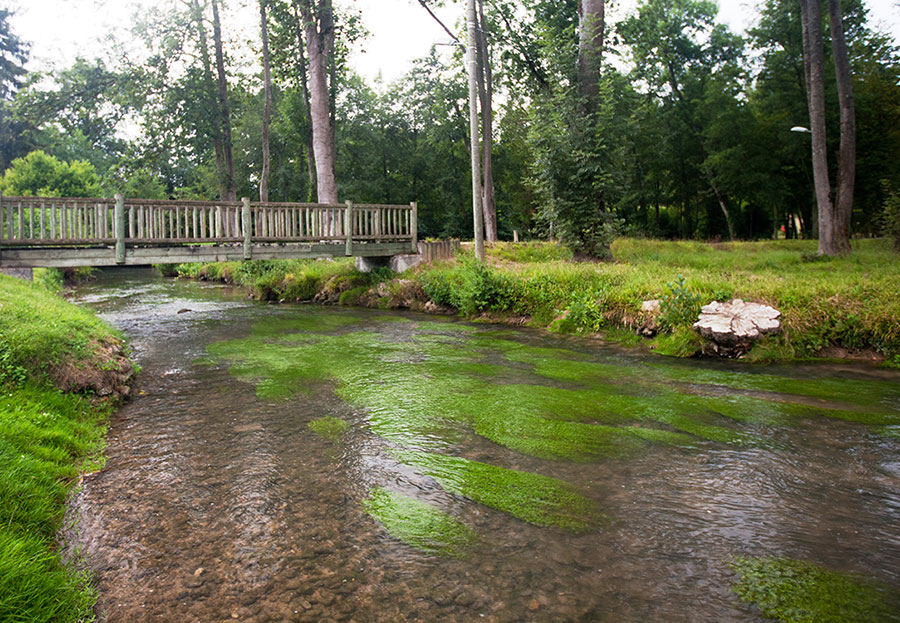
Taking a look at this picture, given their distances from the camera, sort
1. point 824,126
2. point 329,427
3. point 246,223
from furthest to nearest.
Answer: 1. point 824,126
2. point 246,223
3. point 329,427

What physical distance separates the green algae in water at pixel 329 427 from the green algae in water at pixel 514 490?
82cm

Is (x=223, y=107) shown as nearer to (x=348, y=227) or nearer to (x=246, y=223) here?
(x=348, y=227)

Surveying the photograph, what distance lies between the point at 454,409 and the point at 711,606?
378 centimetres

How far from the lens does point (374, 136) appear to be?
38.1 meters

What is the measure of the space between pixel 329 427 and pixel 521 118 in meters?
32.8

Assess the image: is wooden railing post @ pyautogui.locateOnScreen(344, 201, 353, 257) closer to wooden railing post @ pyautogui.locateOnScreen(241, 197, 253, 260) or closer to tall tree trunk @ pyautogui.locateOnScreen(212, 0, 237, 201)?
wooden railing post @ pyautogui.locateOnScreen(241, 197, 253, 260)

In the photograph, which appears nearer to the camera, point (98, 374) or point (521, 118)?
point (98, 374)

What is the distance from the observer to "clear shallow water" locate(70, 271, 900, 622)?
3078 millimetres

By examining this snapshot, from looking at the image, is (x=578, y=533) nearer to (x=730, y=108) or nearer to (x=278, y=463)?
(x=278, y=463)

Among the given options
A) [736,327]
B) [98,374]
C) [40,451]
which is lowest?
[40,451]

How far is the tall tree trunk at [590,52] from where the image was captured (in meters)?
16.2

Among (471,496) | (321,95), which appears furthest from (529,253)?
(471,496)

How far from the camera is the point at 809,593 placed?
3031 mm

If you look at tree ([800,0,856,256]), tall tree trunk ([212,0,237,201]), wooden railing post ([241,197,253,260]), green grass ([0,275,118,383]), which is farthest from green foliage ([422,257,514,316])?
tall tree trunk ([212,0,237,201])
